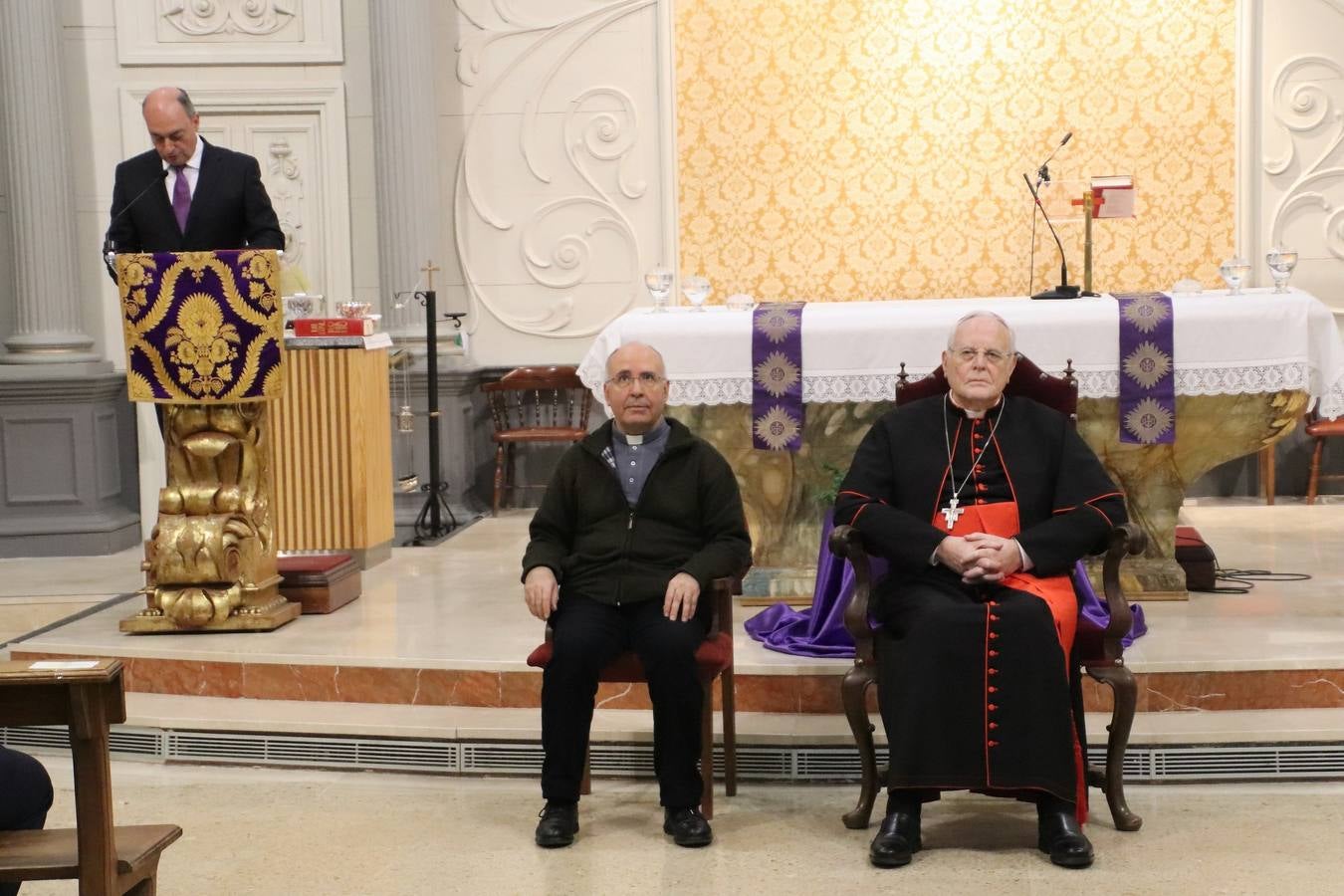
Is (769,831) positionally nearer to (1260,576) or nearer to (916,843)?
(916,843)

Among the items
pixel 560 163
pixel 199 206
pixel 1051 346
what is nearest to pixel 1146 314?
pixel 1051 346

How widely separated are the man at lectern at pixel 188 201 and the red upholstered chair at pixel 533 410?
304 centimetres

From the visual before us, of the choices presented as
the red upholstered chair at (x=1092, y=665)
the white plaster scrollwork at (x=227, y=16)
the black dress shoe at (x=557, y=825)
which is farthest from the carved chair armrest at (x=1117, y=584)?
the white plaster scrollwork at (x=227, y=16)

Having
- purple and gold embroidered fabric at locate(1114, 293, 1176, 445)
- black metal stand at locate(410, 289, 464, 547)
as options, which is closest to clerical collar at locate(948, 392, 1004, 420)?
purple and gold embroidered fabric at locate(1114, 293, 1176, 445)

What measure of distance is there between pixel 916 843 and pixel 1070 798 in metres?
0.39

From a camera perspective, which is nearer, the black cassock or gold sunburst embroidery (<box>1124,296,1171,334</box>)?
the black cassock

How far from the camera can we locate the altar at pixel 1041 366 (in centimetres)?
559

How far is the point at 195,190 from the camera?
5.54 m

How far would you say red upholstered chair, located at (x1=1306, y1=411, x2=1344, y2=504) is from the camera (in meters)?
8.08

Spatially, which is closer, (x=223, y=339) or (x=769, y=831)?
(x=769, y=831)

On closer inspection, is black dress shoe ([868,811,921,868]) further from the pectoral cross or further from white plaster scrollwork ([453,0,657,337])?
white plaster scrollwork ([453,0,657,337])

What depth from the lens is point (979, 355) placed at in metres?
4.17

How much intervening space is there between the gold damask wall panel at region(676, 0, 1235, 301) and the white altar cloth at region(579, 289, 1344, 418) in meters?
2.89

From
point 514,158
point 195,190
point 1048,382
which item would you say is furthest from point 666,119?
point 1048,382
